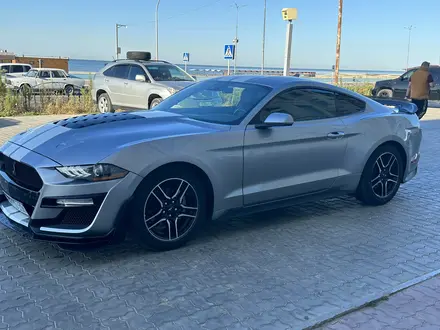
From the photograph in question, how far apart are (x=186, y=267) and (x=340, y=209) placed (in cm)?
255

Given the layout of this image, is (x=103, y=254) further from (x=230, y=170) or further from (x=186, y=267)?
(x=230, y=170)

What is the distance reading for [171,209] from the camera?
4.12 m

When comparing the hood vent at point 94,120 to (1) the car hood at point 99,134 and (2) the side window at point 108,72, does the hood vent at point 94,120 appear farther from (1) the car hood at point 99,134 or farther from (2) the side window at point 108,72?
(2) the side window at point 108,72

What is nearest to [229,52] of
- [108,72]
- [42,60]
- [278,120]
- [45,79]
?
[108,72]

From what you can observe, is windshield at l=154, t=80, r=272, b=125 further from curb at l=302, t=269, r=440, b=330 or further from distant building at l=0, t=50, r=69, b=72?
distant building at l=0, t=50, r=69, b=72

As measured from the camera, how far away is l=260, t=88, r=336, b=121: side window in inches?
189

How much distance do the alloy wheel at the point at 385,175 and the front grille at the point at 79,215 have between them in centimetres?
345

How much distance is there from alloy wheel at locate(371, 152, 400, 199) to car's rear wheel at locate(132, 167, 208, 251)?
2.43 metres

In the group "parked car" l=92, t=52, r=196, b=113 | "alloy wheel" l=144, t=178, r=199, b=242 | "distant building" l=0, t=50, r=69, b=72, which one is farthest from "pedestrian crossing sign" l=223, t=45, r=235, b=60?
"distant building" l=0, t=50, r=69, b=72

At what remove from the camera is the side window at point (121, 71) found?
45.5ft

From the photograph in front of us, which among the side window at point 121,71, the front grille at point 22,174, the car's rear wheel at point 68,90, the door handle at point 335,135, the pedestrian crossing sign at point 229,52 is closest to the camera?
the front grille at point 22,174

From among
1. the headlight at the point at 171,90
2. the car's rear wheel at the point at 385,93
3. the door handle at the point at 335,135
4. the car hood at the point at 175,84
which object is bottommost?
the door handle at the point at 335,135

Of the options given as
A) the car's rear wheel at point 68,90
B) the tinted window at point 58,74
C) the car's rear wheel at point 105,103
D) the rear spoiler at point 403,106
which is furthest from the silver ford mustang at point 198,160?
the tinted window at point 58,74

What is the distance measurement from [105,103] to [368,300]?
12.3 m
